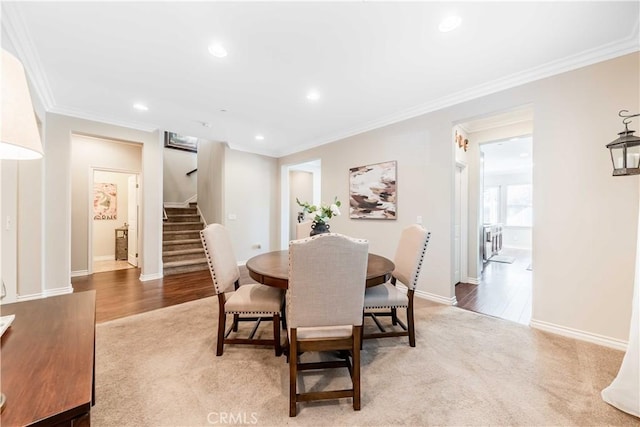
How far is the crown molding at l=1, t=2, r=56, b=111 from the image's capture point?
1791 mm

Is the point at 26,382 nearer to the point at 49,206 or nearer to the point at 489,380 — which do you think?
the point at 489,380

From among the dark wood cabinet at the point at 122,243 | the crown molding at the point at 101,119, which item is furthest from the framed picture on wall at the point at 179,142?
the crown molding at the point at 101,119

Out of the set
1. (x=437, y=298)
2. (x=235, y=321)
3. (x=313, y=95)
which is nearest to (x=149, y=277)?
(x=235, y=321)

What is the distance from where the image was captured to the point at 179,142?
7.38 meters

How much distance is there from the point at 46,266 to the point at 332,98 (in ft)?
14.7

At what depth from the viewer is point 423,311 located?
9.68 feet

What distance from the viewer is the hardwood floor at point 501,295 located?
2.93 meters

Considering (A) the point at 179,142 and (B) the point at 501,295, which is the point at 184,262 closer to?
(A) the point at 179,142

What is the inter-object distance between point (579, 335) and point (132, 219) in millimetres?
7549

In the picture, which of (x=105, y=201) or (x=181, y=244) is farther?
(x=105, y=201)

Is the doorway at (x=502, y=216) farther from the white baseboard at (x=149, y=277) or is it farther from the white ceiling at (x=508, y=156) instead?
the white baseboard at (x=149, y=277)

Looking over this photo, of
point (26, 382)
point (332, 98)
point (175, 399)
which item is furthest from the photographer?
point (332, 98)

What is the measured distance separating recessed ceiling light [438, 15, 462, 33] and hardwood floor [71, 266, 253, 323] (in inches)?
156

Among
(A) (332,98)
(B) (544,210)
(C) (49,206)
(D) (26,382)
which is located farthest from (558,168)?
(C) (49,206)
